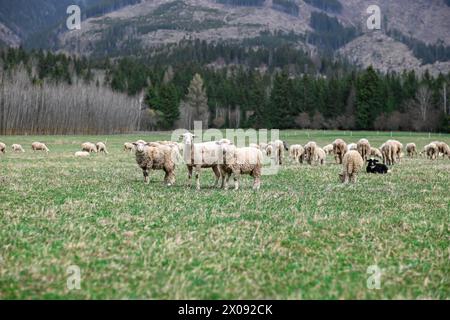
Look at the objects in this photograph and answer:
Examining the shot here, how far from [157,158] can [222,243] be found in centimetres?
1127

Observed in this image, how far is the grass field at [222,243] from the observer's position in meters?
7.59

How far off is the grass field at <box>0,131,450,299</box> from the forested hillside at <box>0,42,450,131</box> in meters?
85.4

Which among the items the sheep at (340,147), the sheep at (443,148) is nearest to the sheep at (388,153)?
the sheep at (340,147)

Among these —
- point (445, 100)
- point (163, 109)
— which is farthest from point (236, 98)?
point (445, 100)

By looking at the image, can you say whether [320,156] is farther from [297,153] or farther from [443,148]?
[443,148]

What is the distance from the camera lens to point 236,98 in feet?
422

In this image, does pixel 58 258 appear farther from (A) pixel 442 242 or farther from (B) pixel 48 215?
(A) pixel 442 242

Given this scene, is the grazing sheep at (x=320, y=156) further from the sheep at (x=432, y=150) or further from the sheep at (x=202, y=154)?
the sheep at (x=202, y=154)

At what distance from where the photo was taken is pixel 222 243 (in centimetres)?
995

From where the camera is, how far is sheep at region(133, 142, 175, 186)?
2056 centimetres

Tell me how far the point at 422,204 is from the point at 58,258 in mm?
10723

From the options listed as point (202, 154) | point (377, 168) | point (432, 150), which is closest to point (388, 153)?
point (377, 168)

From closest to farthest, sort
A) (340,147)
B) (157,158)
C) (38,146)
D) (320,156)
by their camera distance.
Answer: (157,158) < (340,147) < (320,156) < (38,146)

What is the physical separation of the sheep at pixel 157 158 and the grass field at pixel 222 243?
10.2 feet
